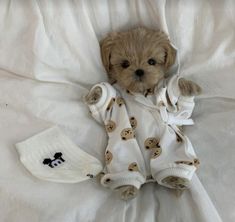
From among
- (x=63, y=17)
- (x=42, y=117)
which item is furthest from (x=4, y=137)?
(x=63, y=17)

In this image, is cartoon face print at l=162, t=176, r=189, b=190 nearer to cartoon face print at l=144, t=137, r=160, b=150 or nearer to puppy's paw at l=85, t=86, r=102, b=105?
cartoon face print at l=144, t=137, r=160, b=150

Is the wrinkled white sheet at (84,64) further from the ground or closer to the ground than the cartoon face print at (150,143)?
further from the ground

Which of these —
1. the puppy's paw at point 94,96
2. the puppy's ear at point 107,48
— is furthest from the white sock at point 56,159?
the puppy's ear at point 107,48

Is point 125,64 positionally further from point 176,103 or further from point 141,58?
point 176,103

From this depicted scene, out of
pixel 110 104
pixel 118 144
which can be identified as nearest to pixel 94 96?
pixel 110 104

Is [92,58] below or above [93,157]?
above

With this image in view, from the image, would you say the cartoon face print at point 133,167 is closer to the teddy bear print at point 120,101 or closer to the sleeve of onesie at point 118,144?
the sleeve of onesie at point 118,144

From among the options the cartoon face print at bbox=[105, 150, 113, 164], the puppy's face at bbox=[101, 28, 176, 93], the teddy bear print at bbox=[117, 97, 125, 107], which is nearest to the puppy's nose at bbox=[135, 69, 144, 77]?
the puppy's face at bbox=[101, 28, 176, 93]

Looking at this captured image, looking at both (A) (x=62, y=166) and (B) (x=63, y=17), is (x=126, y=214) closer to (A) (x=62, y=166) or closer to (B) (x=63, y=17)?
(A) (x=62, y=166)
